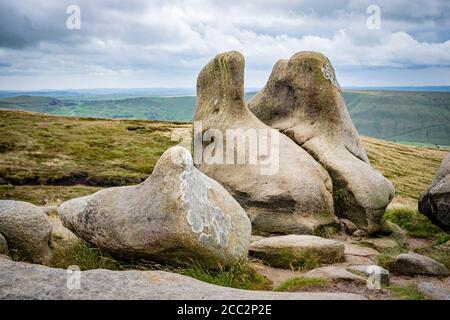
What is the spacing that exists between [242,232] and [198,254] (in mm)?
1832

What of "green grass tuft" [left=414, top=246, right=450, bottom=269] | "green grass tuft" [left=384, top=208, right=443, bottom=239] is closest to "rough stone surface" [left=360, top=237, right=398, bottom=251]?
"green grass tuft" [left=414, top=246, right=450, bottom=269]

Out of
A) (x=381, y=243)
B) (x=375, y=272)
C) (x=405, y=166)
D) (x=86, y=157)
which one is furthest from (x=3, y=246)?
(x=405, y=166)

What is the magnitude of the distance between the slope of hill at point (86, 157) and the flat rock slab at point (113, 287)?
39.3m

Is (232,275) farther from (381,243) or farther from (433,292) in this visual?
(381,243)

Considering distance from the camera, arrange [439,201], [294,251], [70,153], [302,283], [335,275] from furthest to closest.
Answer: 1. [70,153]
2. [439,201]
3. [294,251]
4. [335,275]
5. [302,283]

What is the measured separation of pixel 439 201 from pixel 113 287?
16188 millimetres

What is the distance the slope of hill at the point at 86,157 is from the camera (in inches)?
2195

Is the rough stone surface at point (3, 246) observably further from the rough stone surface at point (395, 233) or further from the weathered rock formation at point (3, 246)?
the rough stone surface at point (395, 233)

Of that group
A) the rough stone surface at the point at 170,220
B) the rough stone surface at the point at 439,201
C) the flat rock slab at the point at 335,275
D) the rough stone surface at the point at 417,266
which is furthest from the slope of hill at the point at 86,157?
the flat rock slab at the point at 335,275

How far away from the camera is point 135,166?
218 feet

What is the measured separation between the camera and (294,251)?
1295 centimetres

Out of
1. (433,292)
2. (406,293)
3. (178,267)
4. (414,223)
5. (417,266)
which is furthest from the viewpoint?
(414,223)

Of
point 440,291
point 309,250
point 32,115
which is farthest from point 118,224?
point 32,115

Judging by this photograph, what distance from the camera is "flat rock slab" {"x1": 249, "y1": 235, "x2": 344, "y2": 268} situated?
42.3 feet
